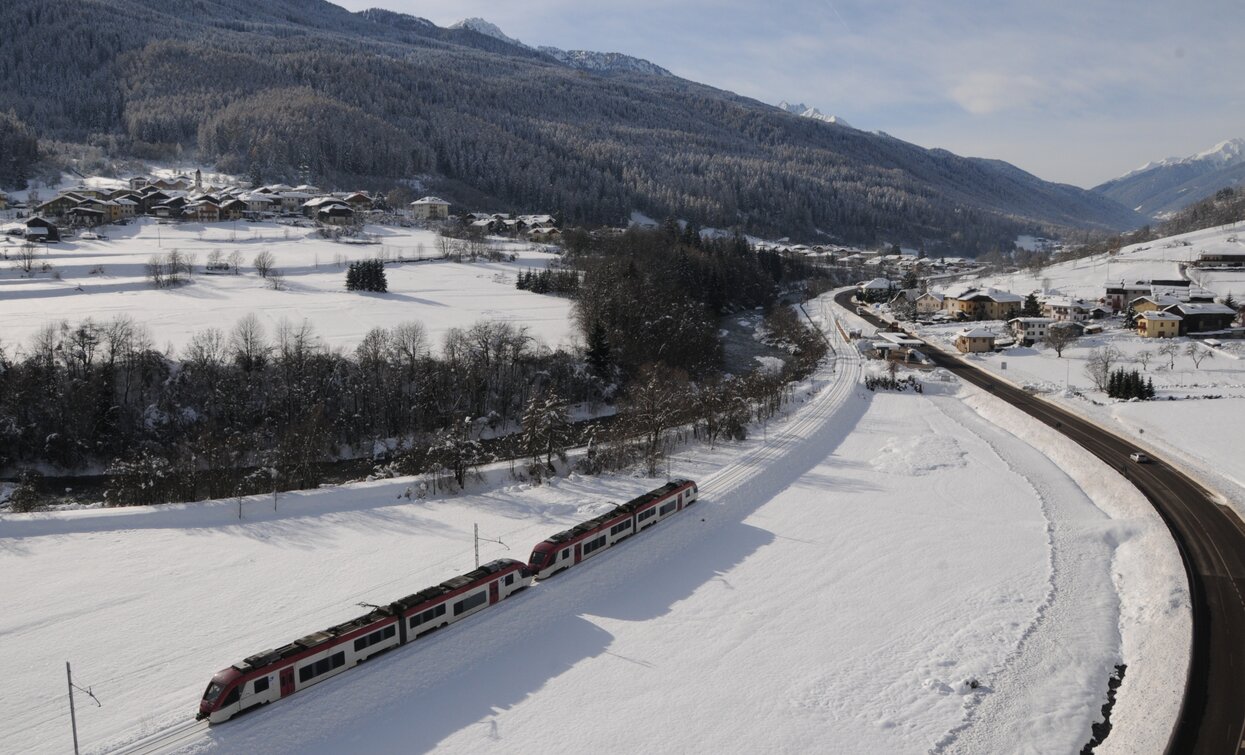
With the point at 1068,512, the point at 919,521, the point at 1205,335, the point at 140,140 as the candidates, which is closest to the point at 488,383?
the point at 919,521

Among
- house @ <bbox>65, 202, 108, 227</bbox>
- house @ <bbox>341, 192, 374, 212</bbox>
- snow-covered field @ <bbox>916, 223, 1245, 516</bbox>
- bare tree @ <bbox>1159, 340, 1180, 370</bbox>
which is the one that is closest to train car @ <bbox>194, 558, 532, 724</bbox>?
snow-covered field @ <bbox>916, 223, 1245, 516</bbox>

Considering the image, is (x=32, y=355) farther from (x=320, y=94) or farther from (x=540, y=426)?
(x=320, y=94)

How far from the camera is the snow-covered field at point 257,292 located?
4641 centimetres

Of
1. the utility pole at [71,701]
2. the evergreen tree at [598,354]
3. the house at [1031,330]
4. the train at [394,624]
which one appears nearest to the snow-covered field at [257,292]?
the evergreen tree at [598,354]

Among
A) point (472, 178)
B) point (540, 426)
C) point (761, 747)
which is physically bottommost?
point (761, 747)

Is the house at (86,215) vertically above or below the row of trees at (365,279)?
above

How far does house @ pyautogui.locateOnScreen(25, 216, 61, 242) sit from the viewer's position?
66875 mm

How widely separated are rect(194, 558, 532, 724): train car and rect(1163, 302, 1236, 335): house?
210 ft

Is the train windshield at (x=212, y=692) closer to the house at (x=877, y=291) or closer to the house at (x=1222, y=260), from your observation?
the house at (x=877, y=291)

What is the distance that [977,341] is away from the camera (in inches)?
2446

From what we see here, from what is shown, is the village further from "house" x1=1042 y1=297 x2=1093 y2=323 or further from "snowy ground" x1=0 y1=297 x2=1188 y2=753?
"snowy ground" x1=0 y1=297 x2=1188 y2=753

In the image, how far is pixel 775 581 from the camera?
22.5m

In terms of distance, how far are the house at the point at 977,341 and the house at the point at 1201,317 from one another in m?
14.5

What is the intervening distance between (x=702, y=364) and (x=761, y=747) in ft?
141
